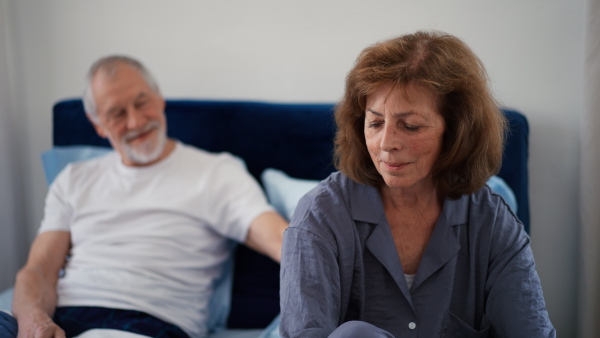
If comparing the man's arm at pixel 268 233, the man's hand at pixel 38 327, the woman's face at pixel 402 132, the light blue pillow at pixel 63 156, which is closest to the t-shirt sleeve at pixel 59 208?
the light blue pillow at pixel 63 156

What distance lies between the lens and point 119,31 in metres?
2.37

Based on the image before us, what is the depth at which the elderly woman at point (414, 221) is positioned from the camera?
3.88 ft

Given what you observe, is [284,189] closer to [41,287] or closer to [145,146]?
[145,146]

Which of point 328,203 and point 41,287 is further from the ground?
point 328,203

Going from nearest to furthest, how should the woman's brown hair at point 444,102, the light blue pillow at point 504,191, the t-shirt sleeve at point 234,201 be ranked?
the woman's brown hair at point 444,102 → the light blue pillow at point 504,191 → the t-shirt sleeve at point 234,201

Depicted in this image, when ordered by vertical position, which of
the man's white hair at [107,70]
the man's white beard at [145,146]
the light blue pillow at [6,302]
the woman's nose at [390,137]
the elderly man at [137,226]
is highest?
the man's white hair at [107,70]

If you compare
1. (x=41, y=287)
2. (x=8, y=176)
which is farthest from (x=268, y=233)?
(x=8, y=176)

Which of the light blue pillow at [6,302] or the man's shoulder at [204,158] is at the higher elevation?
the man's shoulder at [204,158]

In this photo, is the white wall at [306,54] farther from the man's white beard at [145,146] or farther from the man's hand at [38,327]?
the man's hand at [38,327]

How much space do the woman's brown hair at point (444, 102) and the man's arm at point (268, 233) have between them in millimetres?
472

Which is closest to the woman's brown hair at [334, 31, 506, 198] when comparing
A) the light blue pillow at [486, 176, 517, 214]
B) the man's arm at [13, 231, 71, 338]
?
the light blue pillow at [486, 176, 517, 214]

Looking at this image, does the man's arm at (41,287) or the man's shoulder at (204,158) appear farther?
the man's shoulder at (204,158)

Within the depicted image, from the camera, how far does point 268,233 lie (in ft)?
5.78

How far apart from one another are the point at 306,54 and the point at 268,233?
749 mm
